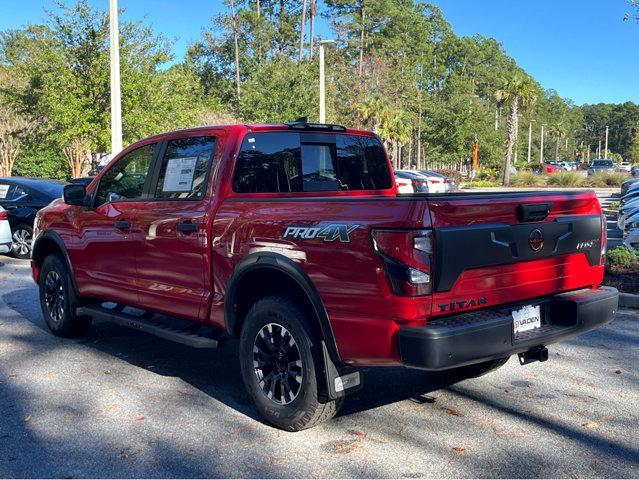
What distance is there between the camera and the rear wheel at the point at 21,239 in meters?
13.1

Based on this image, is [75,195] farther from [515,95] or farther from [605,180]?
[515,95]

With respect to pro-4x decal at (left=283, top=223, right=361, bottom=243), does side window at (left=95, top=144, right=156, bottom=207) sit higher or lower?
higher

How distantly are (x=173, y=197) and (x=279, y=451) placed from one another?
2.22 meters

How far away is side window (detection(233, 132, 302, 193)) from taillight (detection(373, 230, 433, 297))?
164 centimetres

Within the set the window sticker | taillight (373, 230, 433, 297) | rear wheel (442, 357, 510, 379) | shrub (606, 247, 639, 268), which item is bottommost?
rear wheel (442, 357, 510, 379)

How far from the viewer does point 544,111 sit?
111875 mm

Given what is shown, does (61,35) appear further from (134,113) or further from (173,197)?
(173,197)

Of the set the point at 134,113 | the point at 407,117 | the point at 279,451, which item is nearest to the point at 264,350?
the point at 279,451

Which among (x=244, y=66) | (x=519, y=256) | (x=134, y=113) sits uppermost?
(x=244, y=66)

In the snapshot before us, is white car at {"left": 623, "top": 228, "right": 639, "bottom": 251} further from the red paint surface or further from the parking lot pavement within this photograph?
the red paint surface

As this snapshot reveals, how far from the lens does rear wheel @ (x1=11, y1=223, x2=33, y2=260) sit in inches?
514

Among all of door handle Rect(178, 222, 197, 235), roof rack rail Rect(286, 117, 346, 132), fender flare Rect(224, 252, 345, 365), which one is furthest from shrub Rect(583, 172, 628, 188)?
fender flare Rect(224, 252, 345, 365)

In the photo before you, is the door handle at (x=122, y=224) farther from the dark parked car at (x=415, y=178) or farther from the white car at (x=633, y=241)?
the dark parked car at (x=415, y=178)

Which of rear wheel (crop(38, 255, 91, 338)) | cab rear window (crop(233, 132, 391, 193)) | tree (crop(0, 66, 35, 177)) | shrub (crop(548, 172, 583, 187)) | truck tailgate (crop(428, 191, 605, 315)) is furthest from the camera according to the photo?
shrub (crop(548, 172, 583, 187))
